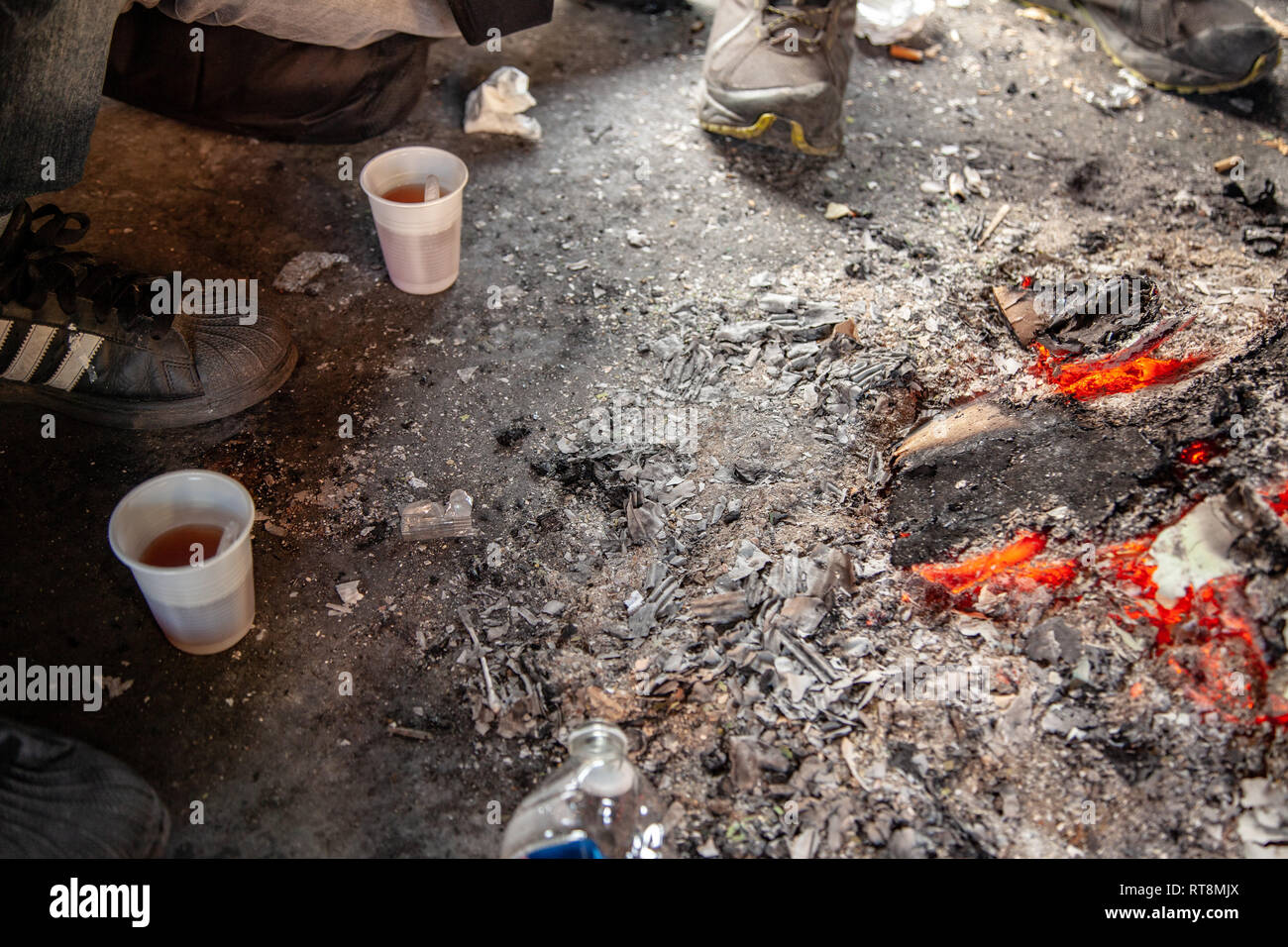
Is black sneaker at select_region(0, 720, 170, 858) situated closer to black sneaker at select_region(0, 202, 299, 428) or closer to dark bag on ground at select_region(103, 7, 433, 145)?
black sneaker at select_region(0, 202, 299, 428)

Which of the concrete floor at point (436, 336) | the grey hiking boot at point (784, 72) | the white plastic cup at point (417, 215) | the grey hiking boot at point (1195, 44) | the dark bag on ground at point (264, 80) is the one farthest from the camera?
the grey hiking boot at point (1195, 44)

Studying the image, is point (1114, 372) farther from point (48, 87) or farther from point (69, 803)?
point (48, 87)

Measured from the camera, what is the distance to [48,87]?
220 cm

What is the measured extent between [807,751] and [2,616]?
190 cm

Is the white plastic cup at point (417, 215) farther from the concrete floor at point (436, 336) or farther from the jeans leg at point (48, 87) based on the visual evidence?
the jeans leg at point (48, 87)

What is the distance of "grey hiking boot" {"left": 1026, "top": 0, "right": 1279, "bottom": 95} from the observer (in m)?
3.79

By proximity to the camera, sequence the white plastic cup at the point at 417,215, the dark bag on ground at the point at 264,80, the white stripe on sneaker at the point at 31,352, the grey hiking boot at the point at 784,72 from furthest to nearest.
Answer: the grey hiking boot at the point at 784,72
the dark bag on ground at the point at 264,80
the white plastic cup at the point at 417,215
the white stripe on sneaker at the point at 31,352

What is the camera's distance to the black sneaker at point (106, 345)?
2273 millimetres

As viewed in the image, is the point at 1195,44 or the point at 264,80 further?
the point at 1195,44

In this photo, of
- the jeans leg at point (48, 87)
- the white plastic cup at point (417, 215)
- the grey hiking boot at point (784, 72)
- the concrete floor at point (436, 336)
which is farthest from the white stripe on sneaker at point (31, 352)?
the grey hiking boot at point (784, 72)

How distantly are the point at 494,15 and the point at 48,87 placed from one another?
1433 mm

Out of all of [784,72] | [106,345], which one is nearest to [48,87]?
[106,345]

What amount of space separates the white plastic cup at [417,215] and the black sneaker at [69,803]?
1615mm
